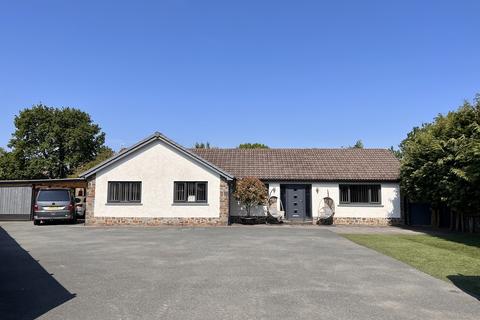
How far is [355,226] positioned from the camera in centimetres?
2316

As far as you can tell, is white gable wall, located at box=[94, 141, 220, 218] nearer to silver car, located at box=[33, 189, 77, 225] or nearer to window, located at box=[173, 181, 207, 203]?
window, located at box=[173, 181, 207, 203]

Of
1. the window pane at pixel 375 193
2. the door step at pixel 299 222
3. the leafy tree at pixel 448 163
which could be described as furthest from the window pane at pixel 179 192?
the leafy tree at pixel 448 163

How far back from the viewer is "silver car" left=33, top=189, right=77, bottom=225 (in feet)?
73.0

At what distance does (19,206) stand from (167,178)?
11099 mm

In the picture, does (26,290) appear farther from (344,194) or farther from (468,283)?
(344,194)

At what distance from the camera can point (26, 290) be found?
750 centimetres

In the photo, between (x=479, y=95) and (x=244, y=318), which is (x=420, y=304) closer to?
(x=244, y=318)

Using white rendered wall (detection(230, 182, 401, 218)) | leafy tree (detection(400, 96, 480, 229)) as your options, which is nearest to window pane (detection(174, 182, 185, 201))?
white rendered wall (detection(230, 182, 401, 218))

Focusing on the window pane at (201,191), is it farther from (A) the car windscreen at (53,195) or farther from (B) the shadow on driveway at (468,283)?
(B) the shadow on driveway at (468,283)

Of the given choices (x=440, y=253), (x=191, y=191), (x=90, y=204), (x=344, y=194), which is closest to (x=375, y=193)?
Result: (x=344, y=194)

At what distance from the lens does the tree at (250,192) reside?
22922mm

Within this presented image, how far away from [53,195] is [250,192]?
11.0 metres

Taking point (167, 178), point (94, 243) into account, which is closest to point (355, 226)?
point (167, 178)

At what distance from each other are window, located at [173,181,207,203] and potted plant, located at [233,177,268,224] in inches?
77.3
